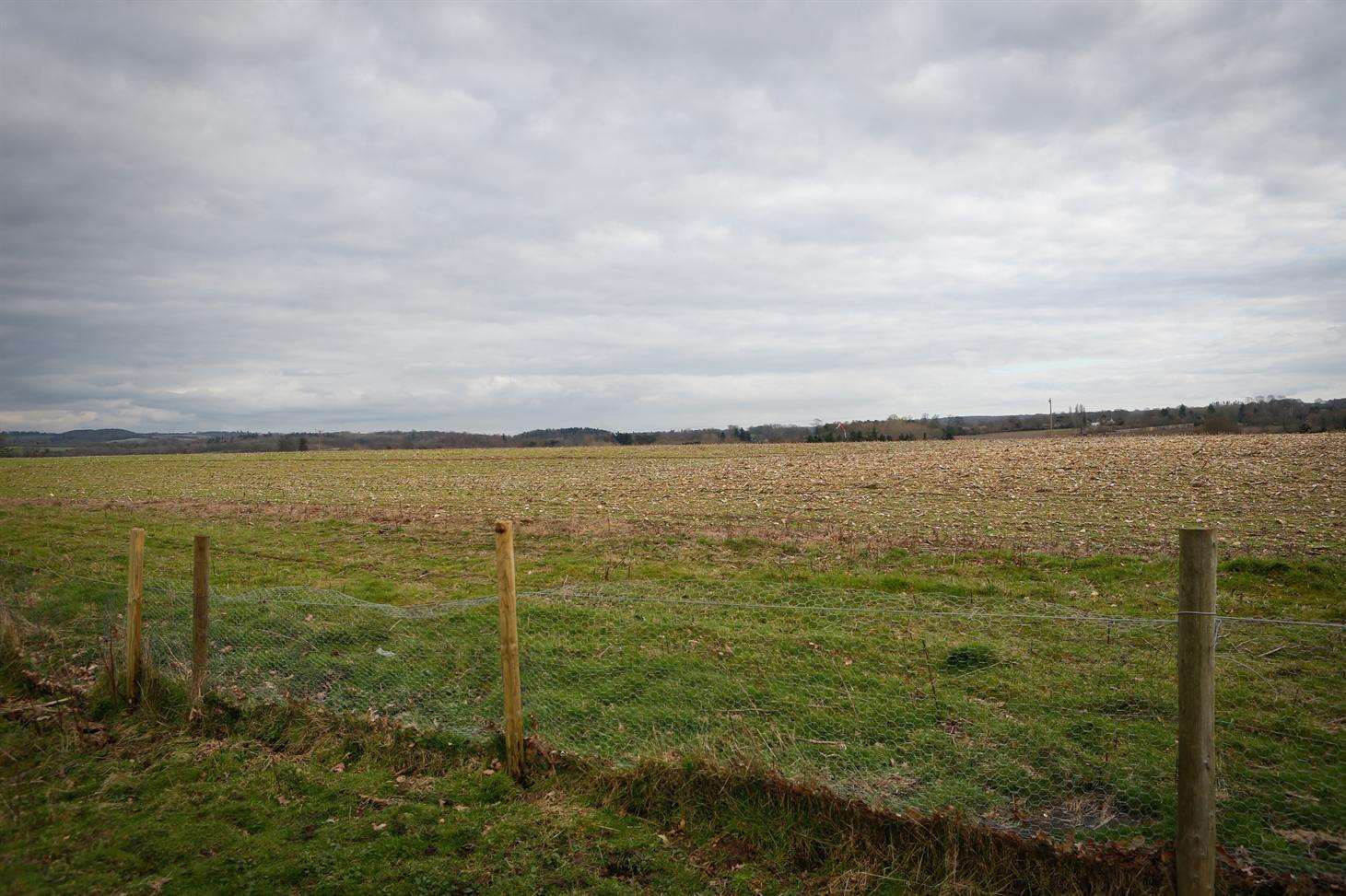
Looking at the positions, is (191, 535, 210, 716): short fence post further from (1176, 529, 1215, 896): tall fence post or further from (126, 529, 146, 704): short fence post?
(1176, 529, 1215, 896): tall fence post

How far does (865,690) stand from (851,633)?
193 centimetres

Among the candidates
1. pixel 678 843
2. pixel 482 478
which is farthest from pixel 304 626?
pixel 482 478

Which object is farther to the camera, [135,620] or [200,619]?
[135,620]

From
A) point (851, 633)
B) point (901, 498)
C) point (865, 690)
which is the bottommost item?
point (865, 690)

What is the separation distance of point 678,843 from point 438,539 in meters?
16.5

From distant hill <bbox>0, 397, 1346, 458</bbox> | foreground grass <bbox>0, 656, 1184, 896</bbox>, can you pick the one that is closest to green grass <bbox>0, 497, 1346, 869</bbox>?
foreground grass <bbox>0, 656, 1184, 896</bbox>

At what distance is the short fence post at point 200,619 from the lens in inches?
315

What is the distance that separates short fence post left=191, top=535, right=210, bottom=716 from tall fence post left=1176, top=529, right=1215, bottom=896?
9.36 meters

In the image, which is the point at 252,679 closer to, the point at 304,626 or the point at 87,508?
the point at 304,626

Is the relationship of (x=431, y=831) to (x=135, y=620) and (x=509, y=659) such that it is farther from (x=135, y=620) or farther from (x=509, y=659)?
(x=135, y=620)

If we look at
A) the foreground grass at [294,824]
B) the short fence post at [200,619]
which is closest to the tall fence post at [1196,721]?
the foreground grass at [294,824]

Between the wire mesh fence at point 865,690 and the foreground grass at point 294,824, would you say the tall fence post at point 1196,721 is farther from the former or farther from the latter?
the foreground grass at point 294,824

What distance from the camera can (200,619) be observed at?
8.19 metres

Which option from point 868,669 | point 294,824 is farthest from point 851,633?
point 294,824
